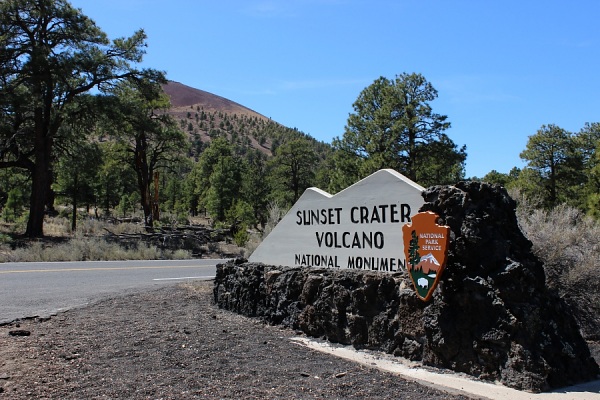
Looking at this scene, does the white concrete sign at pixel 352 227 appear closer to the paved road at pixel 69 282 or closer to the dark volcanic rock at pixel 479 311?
the dark volcanic rock at pixel 479 311

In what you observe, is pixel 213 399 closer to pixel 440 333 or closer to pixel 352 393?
pixel 352 393

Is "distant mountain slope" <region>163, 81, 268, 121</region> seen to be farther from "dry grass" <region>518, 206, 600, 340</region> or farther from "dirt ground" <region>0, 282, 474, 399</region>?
"dirt ground" <region>0, 282, 474, 399</region>

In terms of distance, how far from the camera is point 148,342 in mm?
5980

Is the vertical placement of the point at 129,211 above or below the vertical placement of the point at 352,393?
above

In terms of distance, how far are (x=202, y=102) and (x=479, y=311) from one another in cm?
18550

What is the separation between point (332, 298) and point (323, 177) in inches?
1670

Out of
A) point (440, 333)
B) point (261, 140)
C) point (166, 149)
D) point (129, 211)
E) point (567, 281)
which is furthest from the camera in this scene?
point (261, 140)

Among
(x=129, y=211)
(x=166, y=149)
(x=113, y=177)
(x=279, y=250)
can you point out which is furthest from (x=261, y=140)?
(x=279, y=250)

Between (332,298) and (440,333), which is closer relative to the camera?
(440,333)

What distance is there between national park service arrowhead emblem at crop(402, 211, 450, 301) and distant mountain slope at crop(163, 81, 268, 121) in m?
166

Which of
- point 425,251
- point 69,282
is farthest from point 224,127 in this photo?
point 425,251

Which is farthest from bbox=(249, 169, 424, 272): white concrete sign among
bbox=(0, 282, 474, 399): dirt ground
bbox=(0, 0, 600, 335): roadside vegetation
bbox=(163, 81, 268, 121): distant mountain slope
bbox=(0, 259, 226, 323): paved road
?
bbox=(163, 81, 268, 121): distant mountain slope

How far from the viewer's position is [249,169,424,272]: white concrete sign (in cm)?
612

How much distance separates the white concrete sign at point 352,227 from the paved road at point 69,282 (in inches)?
148
